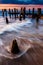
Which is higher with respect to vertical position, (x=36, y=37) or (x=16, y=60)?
(x=16, y=60)

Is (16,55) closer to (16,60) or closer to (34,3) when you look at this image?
(16,60)

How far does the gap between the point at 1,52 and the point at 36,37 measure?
1.59 m

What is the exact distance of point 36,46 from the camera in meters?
3.88

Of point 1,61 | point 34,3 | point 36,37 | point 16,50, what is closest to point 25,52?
point 16,50

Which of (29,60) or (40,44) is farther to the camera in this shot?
(40,44)

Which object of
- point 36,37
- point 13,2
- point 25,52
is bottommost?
point 13,2

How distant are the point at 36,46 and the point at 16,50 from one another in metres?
0.71

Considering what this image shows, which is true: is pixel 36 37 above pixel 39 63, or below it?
below

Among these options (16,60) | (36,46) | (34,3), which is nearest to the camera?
(16,60)

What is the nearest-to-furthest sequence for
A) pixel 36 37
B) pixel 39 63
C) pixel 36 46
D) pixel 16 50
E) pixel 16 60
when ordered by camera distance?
pixel 39 63
pixel 16 60
pixel 16 50
pixel 36 46
pixel 36 37

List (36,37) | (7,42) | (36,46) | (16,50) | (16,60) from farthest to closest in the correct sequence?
1. (36,37)
2. (7,42)
3. (36,46)
4. (16,50)
5. (16,60)

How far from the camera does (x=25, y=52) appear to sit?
3.50 m

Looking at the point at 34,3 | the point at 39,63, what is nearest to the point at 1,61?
the point at 39,63

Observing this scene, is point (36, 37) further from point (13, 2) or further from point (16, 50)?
point (13, 2)
